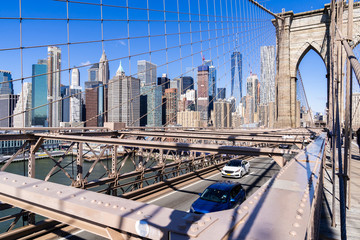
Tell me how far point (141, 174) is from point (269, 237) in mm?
12080

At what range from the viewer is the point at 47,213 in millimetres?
2043

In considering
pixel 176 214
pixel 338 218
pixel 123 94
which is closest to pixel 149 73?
pixel 123 94

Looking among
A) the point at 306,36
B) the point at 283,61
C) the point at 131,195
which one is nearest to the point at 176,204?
the point at 131,195

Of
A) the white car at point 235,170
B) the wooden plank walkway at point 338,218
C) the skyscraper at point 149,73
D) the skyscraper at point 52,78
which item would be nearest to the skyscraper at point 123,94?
the skyscraper at point 149,73

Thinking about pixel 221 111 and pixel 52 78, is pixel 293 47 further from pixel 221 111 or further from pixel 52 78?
pixel 221 111

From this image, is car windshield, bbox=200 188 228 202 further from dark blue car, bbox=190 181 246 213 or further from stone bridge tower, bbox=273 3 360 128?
stone bridge tower, bbox=273 3 360 128

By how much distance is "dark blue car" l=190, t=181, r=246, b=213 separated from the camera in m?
9.77

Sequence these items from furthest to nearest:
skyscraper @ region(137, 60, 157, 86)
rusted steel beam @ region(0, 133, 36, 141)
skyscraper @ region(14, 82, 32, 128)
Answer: skyscraper @ region(137, 60, 157, 86), skyscraper @ region(14, 82, 32, 128), rusted steel beam @ region(0, 133, 36, 141)

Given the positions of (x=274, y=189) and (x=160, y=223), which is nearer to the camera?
(x=160, y=223)

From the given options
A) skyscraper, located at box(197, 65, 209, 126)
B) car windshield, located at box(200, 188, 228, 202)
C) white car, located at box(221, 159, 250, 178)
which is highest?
skyscraper, located at box(197, 65, 209, 126)

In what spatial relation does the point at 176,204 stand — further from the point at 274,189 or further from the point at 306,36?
the point at 306,36

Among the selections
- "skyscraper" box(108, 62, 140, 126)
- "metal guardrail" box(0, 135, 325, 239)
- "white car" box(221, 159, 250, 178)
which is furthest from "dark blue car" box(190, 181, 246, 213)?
"metal guardrail" box(0, 135, 325, 239)

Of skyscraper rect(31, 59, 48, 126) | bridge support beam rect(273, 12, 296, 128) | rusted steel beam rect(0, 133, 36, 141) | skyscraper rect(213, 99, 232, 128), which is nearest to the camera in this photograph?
rusted steel beam rect(0, 133, 36, 141)

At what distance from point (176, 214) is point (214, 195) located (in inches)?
377
